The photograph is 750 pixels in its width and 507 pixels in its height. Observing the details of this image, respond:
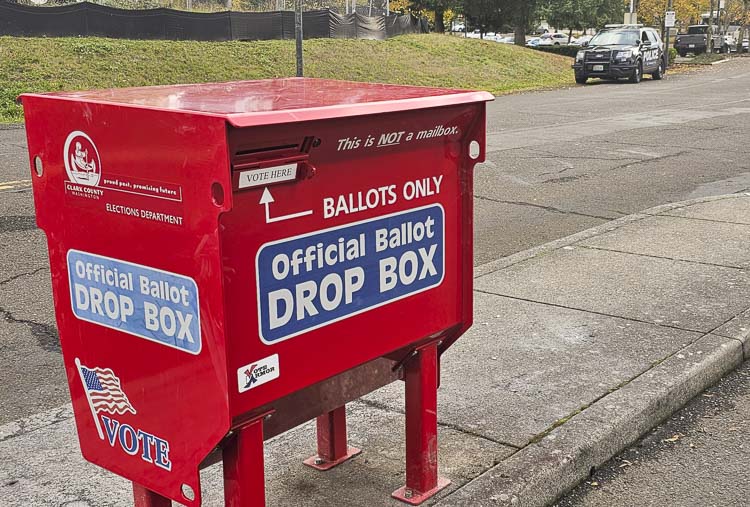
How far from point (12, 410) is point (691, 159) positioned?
1032 centimetres

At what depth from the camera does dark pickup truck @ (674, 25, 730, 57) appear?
50844 mm

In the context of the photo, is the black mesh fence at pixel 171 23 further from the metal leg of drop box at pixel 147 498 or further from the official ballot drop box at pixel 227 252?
the metal leg of drop box at pixel 147 498

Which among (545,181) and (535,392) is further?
(545,181)

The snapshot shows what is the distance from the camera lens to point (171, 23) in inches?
969

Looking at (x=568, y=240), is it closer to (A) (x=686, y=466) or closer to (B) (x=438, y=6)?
(A) (x=686, y=466)

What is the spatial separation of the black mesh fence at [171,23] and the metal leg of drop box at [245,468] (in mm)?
21400

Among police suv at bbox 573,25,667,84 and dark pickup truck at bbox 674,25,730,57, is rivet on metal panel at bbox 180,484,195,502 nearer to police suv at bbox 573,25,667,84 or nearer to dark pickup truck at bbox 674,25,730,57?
police suv at bbox 573,25,667,84

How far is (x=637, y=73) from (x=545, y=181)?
1930 centimetres

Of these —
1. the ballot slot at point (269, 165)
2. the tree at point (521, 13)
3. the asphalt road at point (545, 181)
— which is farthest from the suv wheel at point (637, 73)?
the ballot slot at point (269, 165)

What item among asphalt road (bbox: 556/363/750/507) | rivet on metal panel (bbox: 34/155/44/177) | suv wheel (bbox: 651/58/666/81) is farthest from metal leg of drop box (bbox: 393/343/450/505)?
suv wheel (bbox: 651/58/666/81)

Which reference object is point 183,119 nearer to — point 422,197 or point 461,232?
point 422,197

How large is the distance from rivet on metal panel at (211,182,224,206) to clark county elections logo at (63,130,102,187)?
1.39 ft

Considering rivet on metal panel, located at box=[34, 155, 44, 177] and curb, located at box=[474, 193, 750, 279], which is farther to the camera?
curb, located at box=[474, 193, 750, 279]

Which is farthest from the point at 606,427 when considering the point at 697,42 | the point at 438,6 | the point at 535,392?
the point at 697,42
